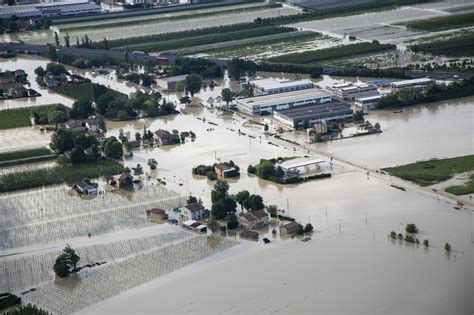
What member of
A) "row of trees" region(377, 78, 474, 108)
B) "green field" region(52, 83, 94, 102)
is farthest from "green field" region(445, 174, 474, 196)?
"green field" region(52, 83, 94, 102)

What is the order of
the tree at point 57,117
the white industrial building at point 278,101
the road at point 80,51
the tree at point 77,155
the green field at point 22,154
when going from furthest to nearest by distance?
the road at point 80,51, the white industrial building at point 278,101, the tree at point 57,117, the green field at point 22,154, the tree at point 77,155

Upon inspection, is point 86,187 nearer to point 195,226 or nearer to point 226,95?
point 195,226

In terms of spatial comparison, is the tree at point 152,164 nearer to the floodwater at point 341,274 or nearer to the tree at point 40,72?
the floodwater at point 341,274

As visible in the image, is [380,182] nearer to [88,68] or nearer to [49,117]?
[49,117]

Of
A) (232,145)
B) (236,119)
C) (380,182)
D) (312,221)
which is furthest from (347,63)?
(312,221)

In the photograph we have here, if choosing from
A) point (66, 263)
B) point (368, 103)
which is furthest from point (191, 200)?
point (368, 103)

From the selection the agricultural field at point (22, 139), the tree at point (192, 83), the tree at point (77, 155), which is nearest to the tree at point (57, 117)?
the agricultural field at point (22, 139)
